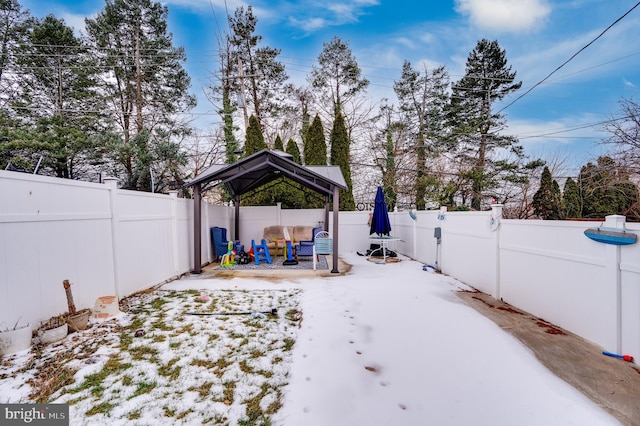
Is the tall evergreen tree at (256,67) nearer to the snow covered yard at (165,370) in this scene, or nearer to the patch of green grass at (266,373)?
the snow covered yard at (165,370)

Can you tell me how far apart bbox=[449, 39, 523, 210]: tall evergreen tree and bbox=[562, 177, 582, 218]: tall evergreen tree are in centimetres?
292

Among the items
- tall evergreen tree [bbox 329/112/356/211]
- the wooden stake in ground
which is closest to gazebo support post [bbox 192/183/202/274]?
A: the wooden stake in ground

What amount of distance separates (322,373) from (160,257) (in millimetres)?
4200

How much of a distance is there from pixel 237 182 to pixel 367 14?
7.87 metres

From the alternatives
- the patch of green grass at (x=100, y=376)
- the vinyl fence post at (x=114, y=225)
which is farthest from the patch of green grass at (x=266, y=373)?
the vinyl fence post at (x=114, y=225)

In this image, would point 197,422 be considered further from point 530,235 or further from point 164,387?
point 530,235

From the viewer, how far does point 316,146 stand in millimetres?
11461

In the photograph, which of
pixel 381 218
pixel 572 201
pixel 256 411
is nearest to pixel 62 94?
pixel 381 218

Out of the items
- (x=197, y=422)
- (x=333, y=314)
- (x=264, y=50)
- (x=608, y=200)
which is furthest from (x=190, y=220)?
(x=608, y=200)

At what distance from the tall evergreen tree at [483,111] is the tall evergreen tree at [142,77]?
1332cm

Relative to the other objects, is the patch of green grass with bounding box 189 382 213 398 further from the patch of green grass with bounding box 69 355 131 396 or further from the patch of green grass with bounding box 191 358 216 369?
the patch of green grass with bounding box 69 355 131 396

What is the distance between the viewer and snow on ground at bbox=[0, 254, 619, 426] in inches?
70.7

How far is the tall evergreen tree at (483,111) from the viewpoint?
525 inches

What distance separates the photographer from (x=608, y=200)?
943 cm
